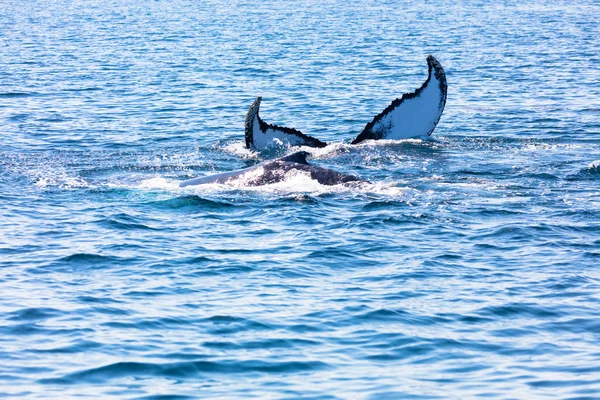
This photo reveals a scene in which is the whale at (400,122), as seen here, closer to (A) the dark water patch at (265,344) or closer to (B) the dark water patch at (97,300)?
(B) the dark water patch at (97,300)

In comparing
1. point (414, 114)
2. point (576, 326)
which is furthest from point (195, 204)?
point (576, 326)

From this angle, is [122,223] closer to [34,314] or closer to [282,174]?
[282,174]

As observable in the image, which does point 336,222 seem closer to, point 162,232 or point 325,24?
point 162,232

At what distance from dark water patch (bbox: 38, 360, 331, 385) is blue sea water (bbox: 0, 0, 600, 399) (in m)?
0.02

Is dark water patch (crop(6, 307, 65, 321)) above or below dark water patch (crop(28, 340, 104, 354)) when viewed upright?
above

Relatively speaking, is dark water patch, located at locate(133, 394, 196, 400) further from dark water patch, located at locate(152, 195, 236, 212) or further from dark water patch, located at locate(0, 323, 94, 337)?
dark water patch, located at locate(152, 195, 236, 212)

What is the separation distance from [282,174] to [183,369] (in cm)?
719

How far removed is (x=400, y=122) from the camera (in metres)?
20.2

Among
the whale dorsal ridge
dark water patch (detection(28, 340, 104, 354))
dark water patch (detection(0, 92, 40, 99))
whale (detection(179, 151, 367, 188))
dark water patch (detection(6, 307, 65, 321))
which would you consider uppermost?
the whale dorsal ridge

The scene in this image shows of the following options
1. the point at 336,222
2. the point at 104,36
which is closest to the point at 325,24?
the point at 104,36

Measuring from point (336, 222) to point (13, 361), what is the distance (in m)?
6.01

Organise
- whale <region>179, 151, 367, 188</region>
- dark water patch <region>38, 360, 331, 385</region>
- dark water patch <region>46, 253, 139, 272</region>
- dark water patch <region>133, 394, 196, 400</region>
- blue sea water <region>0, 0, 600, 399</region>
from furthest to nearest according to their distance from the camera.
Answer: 1. whale <region>179, 151, 367, 188</region>
2. dark water patch <region>46, 253, 139, 272</region>
3. blue sea water <region>0, 0, 600, 399</region>
4. dark water patch <region>38, 360, 331, 385</region>
5. dark water patch <region>133, 394, 196, 400</region>

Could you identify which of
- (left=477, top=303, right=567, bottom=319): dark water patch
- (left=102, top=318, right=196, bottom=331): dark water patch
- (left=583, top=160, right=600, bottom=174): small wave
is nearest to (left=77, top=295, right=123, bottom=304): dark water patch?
(left=102, top=318, right=196, bottom=331): dark water patch

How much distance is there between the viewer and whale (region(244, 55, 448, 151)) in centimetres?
1920
